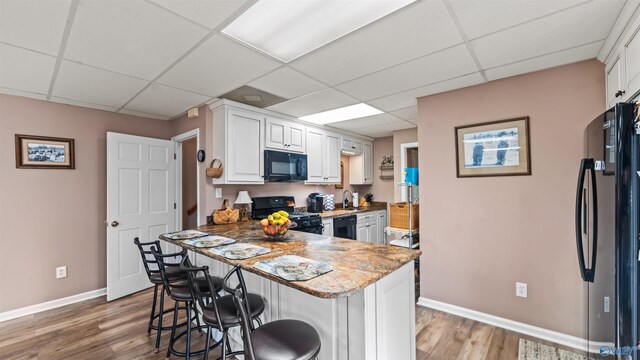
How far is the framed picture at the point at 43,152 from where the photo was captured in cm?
293

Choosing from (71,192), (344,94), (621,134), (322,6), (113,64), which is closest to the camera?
(621,134)

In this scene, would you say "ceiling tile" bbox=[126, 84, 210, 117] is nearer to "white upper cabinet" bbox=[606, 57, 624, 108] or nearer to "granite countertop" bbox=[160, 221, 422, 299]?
"granite countertop" bbox=[160, 221, 422, 299]

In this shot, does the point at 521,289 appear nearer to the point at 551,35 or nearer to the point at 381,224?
the point at 551,35

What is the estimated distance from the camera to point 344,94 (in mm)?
2965

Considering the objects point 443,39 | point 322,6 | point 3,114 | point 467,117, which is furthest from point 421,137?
point 3,114

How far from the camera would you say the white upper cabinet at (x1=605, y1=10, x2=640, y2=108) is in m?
1.53

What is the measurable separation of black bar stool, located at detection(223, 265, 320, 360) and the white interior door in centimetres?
287

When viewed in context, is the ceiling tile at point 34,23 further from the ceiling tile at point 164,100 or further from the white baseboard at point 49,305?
the white baseboard at point 49,305

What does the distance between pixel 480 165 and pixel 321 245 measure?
1805 millimetres

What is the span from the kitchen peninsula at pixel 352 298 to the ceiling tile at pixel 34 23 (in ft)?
5.29

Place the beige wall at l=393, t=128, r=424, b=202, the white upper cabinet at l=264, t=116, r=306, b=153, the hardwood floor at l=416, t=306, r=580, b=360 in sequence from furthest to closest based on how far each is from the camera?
the beige wall at l=393, t=128, r=424, b=202, the white upper cabinet at l=264, t=116, r=306, b=153, the hardwood floor at l=416, t=306, r=580, b=360

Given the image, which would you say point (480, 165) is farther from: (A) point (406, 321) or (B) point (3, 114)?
(B) point (3, 114)

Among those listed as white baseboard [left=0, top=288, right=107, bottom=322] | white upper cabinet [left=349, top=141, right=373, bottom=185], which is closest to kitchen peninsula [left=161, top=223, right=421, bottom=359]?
white baseboard [left=0, top=288, right=107, bottom=322]

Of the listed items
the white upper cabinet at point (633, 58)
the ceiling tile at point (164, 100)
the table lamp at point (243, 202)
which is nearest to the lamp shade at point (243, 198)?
the table lamp at point (243, 202)
